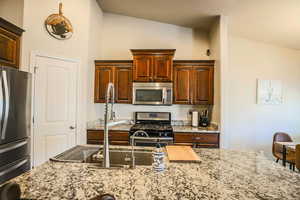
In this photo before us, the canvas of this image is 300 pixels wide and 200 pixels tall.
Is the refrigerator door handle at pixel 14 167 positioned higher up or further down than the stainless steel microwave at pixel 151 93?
further down

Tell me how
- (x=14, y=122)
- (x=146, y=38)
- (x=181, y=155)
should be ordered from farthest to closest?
(x=146, y=38)
(x=14, y=122)
(x=181, y=155)

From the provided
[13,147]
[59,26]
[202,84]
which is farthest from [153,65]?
[13,147]

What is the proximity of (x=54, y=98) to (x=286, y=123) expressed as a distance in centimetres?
461

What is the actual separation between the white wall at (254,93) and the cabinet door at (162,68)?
1.45m

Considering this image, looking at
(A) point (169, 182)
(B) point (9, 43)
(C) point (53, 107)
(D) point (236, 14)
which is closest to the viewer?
(A) point (169, 182)

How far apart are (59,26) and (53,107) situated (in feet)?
4.31

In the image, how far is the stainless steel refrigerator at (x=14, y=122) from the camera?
2.23m

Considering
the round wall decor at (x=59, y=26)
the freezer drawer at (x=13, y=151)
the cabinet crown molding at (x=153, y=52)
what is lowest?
the freezer drawer at (x=13, y=151)

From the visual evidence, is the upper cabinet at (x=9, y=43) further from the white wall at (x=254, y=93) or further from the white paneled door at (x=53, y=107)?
the white wall at (x=254, y=93)

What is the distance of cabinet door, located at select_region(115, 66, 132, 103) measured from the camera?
383 cm

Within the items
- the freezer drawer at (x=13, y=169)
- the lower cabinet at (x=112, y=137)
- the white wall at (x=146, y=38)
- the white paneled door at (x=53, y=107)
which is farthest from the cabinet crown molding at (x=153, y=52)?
the freezer drawer at (x=13, y=169)

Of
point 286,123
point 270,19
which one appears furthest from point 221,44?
point 286,123

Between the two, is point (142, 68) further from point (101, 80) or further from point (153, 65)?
point (101, 80)

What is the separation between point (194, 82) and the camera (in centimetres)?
373
